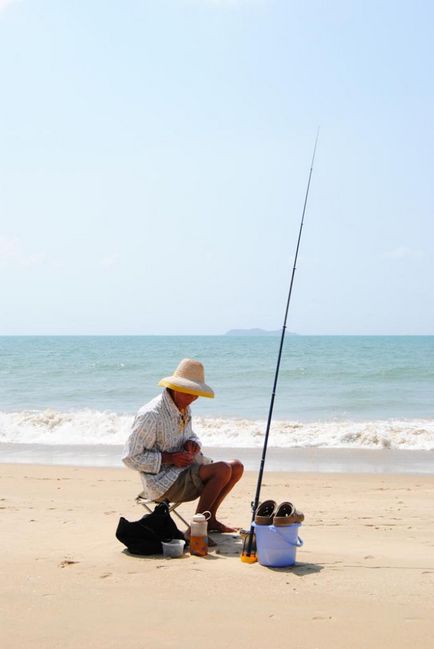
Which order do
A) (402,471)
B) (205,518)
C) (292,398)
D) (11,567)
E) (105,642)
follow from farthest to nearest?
(292,398), (402,471), (205,518), (11,567), (105,642)

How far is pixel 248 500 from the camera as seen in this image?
259 inches

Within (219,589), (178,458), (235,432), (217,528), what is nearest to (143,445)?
(178,458)

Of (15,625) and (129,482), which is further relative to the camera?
(129,482)

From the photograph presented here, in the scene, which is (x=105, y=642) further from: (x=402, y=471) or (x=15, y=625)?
(x=402, y=471)

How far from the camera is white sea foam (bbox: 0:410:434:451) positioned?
1109 centimetres

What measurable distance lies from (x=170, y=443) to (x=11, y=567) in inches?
43.6

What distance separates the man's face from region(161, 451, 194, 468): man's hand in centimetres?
27

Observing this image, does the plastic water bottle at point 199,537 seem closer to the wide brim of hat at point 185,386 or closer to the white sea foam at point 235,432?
the wide brim of hat at point 185,386

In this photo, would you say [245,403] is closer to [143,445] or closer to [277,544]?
[143,445]

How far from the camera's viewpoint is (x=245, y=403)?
17.6 metres

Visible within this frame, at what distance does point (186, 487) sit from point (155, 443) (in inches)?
12.3

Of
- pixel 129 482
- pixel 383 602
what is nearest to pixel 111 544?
pixel 383 602

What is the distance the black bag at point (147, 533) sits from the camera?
13.3 feet

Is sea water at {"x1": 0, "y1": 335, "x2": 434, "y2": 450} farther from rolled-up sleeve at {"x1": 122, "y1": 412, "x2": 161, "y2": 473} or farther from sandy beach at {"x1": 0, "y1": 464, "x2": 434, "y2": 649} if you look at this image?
rolled-up sleeve at {"x1": 122, "y1": 412, "x2": 161, "y2": 473}
